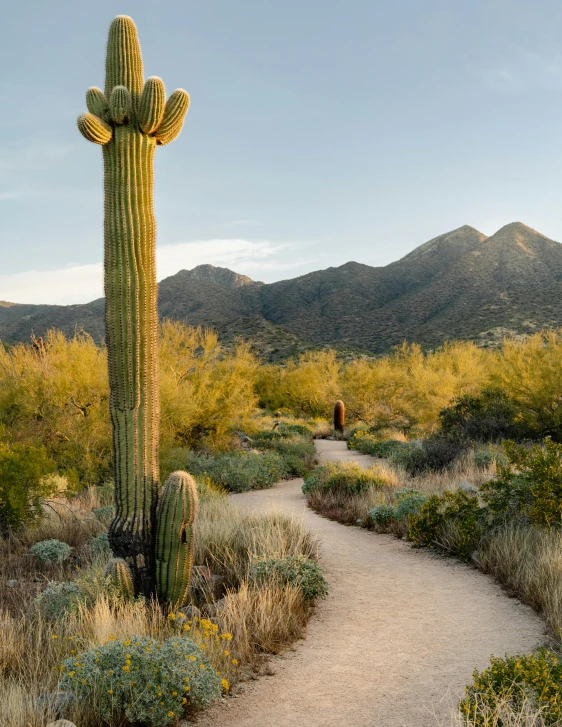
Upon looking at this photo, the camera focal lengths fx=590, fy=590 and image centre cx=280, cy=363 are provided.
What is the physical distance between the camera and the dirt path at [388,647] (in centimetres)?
406

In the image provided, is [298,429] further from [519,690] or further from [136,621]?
[519,690]

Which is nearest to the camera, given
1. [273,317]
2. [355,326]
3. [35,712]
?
[35,712]

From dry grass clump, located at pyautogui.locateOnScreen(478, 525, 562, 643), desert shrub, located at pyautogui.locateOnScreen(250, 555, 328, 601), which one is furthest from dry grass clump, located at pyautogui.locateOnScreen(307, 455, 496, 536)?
desert shrub, located at pyautogui.locateOnScreen(250, 555, 328, 601)

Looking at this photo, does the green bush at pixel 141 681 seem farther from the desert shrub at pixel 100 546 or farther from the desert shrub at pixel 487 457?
the desert shrub at pixel 487 457

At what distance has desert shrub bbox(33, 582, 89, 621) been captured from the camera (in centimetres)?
545

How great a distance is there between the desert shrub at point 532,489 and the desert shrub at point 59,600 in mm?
5129

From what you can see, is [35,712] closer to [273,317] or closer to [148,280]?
[148,280]

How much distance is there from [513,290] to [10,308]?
73.7 meters

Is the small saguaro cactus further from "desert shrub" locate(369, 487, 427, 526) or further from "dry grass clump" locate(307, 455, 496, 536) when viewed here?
"desert shrub" locate(369, 487, 427, 526)

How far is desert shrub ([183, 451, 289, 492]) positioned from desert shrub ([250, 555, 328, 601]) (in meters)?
7.04

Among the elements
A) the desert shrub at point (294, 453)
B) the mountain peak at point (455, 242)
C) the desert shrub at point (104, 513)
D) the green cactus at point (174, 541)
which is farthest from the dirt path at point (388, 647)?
the mountain peak at point (455, 242)

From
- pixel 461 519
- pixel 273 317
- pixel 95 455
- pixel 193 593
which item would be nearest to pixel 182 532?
pixel 193 593

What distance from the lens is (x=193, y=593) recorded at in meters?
6.23

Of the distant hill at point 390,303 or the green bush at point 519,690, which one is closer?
the green bush at point 519,690
